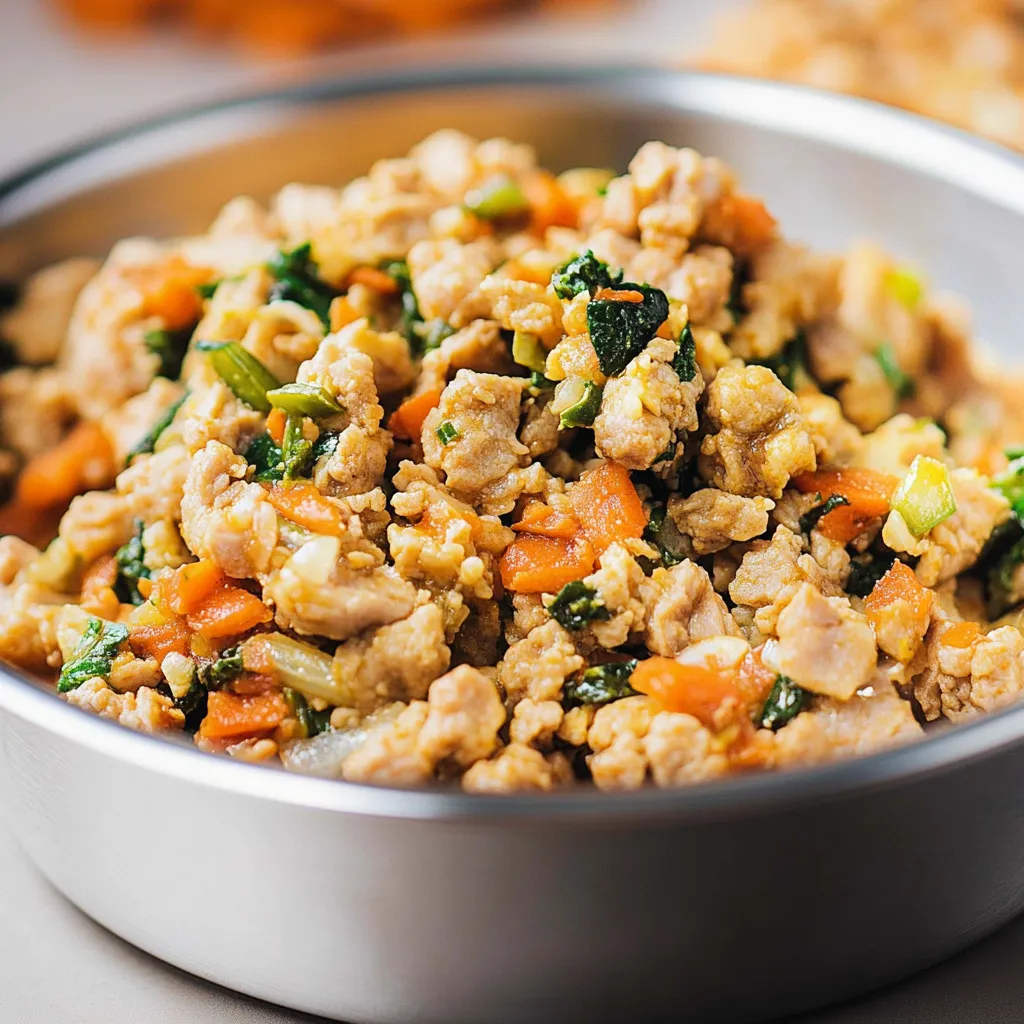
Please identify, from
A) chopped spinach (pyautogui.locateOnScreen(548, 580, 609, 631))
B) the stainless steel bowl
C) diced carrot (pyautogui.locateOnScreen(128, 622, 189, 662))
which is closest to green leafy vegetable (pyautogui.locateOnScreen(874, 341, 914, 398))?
chopped spinach (pyautogui.locateOnScreen(548, 580, 609, 631))

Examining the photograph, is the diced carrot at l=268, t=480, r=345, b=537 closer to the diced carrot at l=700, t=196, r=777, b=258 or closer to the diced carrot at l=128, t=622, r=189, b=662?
the diced carrot at l=128, t=622, r=189, b=662

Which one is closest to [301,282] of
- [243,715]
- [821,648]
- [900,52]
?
[243,715]

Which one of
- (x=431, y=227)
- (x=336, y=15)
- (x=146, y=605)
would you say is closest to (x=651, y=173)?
(x=431, y=227)

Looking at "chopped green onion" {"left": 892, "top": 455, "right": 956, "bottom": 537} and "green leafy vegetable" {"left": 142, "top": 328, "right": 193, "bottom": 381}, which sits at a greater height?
"green leafy vegetable" {"left": 142, "top": 328, "right": 193, "bottom": 381}

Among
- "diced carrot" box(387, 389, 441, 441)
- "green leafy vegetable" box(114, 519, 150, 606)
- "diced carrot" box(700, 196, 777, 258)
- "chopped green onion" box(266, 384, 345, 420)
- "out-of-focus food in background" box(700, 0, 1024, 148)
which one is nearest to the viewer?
"chopped green onion" box(266, 384, 345, 420)

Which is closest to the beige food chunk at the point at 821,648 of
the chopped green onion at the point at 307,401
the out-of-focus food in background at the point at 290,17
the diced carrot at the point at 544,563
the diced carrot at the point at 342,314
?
the diced carrot at the point at 544,563

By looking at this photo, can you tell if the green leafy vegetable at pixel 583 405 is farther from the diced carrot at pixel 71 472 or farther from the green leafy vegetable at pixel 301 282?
the diced carrot at pixel 71 472
